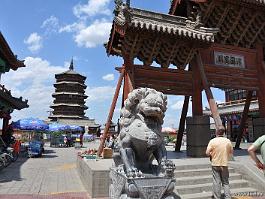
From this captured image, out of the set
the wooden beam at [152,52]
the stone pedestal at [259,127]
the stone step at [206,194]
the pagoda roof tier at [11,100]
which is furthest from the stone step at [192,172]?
the pagoda roof tier at [11,100]

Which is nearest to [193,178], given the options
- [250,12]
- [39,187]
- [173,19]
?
[39,187]

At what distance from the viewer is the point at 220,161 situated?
637cm

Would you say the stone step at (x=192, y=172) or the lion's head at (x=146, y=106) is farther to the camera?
the stone step at (x=192, y=172)

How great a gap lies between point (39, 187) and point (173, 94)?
600 centimetres

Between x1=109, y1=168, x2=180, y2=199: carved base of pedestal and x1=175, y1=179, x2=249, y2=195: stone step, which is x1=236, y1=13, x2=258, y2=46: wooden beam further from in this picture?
x1=109, y1=168, x2=180, y2=199: carved base of pedestal

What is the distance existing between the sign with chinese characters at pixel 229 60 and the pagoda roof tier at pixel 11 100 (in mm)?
12134

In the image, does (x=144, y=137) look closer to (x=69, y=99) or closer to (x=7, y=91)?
(x=7, y=91)

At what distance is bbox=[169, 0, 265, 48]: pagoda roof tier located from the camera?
1228 centimetres

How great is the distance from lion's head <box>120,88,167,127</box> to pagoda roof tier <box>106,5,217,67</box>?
5.26 meters

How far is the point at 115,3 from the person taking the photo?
10445mm

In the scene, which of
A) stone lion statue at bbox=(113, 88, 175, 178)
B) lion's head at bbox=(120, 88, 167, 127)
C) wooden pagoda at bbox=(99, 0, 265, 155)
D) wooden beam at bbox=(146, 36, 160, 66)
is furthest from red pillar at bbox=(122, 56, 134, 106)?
stone lion statue at bbox=(113, 88, 175, 178)

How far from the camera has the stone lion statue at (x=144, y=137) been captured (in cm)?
494

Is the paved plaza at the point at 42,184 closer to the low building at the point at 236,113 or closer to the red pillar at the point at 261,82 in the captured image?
the red pillar at the point at 261,82

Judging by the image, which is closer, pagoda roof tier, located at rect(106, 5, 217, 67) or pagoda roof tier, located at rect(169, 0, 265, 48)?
pagoda roof tier, located at rect(106, 5, 217, 67)
